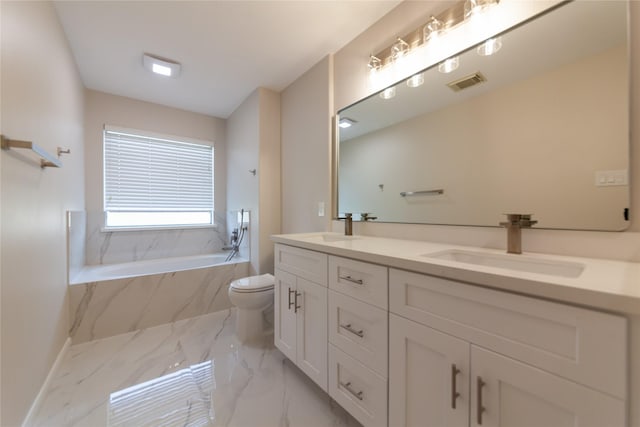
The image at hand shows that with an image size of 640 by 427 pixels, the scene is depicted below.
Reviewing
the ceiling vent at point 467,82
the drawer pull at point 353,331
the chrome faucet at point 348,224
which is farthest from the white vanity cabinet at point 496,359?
the ceiling vent at point 467,82

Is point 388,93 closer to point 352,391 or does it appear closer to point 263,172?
point 263,172

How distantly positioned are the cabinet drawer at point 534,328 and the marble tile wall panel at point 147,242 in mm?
3266

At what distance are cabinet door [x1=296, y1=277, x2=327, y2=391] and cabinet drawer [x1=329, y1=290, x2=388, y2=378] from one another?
78 mm

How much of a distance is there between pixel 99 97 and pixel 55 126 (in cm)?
143

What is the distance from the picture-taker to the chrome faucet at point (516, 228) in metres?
1.06

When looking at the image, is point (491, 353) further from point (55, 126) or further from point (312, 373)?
point (55, 126)

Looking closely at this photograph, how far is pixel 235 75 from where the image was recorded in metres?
2.49

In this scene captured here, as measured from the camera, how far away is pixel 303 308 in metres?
1.53

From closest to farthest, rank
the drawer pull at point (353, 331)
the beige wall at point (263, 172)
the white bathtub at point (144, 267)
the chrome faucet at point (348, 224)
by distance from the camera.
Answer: the drawer pull at point (353, 331) → the chrome faucet at point (348, 224) → the white bathtub at point (144, 267) → the beige wall at point (263, 172)

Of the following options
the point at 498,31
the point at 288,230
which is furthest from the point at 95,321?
the point at 498,31

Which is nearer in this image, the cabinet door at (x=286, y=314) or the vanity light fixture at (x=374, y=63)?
the cabinet door at (x=286, y=314)

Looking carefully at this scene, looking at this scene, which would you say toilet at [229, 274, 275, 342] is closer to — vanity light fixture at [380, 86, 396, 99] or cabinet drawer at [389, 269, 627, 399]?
cabinet drawer at [389, 269, 627, 399]

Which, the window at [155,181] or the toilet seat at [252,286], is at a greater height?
the window at [155,181]

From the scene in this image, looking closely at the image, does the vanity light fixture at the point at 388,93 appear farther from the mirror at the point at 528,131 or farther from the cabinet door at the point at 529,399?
the cabinet door at the point at 529,399
